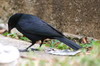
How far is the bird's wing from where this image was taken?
202 inches

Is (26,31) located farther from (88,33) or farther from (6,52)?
(6,52)

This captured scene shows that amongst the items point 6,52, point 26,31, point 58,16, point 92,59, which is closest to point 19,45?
point 26,31

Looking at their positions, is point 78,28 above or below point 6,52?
below

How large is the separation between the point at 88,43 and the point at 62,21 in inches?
30.7

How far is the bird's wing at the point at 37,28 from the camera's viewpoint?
514cm

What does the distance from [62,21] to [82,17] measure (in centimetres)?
47

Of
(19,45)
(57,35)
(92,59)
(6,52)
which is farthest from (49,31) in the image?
(92,59)

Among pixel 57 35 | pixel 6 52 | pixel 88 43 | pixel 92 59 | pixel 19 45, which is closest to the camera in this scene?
pixel 92 59

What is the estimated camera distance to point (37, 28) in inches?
205

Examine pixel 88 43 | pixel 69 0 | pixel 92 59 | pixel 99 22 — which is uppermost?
pixel 92 59

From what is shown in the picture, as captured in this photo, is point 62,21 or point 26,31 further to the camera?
point 62,21

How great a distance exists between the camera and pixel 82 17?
7.13 metres

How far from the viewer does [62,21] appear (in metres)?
7.15

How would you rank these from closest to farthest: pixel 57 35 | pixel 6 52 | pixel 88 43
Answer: pixel 6 52, pixel 57 35, pixel 88 43
